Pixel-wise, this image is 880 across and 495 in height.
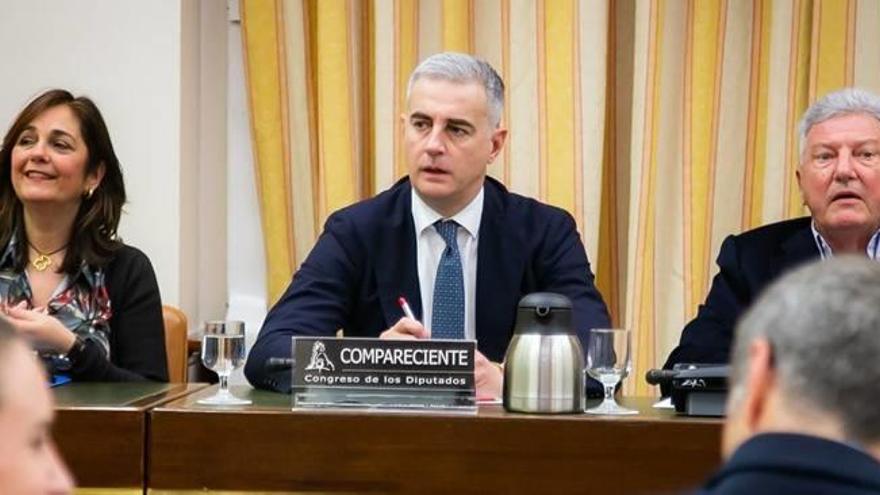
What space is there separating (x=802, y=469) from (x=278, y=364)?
169 cm

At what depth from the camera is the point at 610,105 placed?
12.5 feet

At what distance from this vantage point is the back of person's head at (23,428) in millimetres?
1069

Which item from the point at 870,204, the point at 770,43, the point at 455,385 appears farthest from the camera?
the point at 770,43

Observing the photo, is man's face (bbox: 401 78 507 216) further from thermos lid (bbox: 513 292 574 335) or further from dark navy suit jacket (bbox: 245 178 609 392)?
thermos lid (bbox: 513 292 574 335)

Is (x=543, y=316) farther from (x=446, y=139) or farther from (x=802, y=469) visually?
(x=802, y=469)

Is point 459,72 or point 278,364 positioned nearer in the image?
point 278,364

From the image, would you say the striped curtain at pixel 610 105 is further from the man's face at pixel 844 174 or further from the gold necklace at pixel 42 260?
the gold necklace at pixel 42 260

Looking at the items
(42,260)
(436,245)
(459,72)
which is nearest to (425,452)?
(436,245)

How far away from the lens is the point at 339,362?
88.0 inches

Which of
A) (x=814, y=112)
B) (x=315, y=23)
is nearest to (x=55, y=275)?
(x=315, y=23)

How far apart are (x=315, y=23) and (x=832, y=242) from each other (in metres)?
1.59

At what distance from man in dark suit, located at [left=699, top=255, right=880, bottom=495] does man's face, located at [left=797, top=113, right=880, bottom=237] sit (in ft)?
6.81

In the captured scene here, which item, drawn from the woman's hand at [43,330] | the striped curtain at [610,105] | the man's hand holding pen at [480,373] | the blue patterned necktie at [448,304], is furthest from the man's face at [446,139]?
the woman's hand at [43,330]

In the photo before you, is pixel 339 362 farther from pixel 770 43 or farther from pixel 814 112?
pixel 770 43
